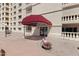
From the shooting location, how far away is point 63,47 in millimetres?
13719

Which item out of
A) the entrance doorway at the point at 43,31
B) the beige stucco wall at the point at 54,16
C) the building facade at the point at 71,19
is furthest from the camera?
the entrance doorway at the point at 43,31

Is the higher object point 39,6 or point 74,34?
point 39,6

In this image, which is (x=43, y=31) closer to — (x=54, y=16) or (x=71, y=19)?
(x=54, y=16)

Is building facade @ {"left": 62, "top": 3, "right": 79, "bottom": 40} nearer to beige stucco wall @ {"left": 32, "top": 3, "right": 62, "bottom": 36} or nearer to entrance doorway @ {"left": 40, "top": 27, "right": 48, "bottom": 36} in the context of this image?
beige stucco wall @ {"left": 32, "top": 3, "right": 62, "bottom": 36}

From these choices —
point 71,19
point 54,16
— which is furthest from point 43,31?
point 71,19

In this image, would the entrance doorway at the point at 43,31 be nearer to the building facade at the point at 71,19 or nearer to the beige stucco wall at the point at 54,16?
the beige stucco wall at the point at 54,16

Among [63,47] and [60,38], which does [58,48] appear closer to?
[63,47]

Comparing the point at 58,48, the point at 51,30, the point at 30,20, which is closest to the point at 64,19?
the point at 51,30

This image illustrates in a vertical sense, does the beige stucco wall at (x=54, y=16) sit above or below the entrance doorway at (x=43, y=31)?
above

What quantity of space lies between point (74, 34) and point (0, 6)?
39070 millimetres

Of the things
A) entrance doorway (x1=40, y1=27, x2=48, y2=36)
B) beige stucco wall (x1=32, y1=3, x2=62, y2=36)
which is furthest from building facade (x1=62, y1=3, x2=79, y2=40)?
entrance doorway (x1=40, y1=27, x2=48, y2=36)

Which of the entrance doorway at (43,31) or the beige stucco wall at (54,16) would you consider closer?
the beige stucco wall at (54,16)

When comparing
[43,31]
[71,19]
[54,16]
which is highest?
[54,16]

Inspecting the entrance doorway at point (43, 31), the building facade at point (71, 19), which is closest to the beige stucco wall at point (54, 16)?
the building facade at point (71, 19)
